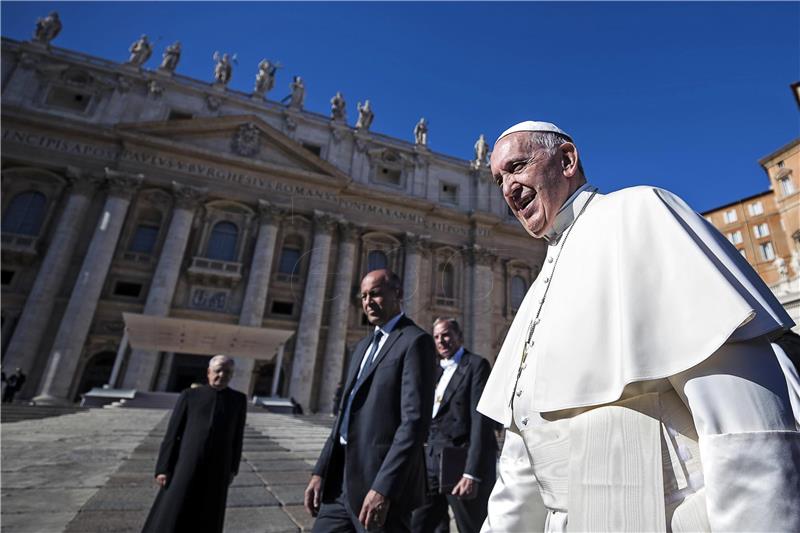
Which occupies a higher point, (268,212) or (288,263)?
(268,212)

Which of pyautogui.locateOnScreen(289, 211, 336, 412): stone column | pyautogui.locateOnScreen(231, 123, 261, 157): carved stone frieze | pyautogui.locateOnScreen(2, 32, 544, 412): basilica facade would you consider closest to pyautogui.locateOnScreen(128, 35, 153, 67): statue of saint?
pyautogui.locateOnScreen(2, 32, 544, 412): basilica facade

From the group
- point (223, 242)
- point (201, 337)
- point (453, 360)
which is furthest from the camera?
point (223, 242)

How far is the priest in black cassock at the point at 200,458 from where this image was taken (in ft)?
9.48

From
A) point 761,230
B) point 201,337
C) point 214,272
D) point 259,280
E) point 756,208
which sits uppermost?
point 756,208

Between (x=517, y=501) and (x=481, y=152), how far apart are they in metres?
25.0

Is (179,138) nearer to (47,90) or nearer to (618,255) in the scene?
(47,90)

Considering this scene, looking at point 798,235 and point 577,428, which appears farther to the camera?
point 798,235

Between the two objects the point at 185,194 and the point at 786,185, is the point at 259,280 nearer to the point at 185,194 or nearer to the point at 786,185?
the point at 185,194

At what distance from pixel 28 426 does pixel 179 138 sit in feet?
48.9

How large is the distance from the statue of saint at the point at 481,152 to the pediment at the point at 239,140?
28.1 ft

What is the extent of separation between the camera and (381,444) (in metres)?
2.19

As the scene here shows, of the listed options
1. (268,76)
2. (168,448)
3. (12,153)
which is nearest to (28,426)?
(168,448)

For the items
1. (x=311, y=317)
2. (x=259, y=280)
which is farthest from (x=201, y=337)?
(x=311, y=317)

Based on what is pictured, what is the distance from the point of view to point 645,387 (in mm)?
854
